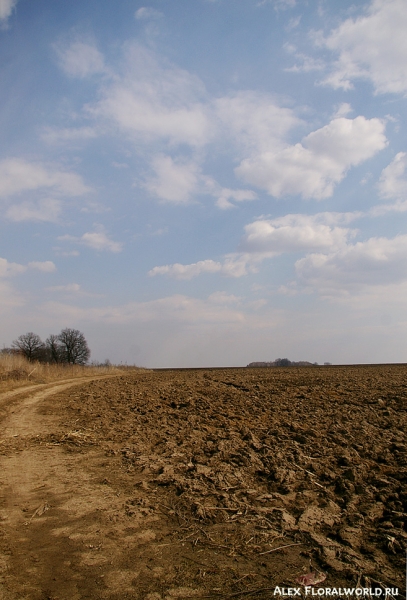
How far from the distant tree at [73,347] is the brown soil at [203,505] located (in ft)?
237

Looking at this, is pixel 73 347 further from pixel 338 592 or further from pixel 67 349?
pixel 338 592

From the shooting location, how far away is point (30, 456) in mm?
7715

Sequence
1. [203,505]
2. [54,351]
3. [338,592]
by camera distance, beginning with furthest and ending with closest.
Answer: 1. [54,351]
2. [203,505]
3. [338,592]

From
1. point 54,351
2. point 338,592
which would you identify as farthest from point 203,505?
point 54,351

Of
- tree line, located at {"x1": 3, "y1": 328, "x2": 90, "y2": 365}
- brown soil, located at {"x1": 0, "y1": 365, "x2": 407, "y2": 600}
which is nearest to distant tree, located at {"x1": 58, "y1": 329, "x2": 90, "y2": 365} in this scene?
tree line, located at {"x1": 3, "y1": 328, "x2": 90, "y2": 365}

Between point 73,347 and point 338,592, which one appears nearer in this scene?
point 338,592

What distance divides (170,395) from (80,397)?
13.4 feet

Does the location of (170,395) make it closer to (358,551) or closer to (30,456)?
(30,456)

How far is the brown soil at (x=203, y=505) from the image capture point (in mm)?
3570

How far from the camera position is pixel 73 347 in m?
79.5

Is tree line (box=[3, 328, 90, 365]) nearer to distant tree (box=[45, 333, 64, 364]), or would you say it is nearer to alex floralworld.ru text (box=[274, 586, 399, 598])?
distant tree (box=[45, 333, 64, 364])

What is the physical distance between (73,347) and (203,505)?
79.3 metres

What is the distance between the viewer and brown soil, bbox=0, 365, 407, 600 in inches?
141

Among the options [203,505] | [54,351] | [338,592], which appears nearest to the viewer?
[338,592]
